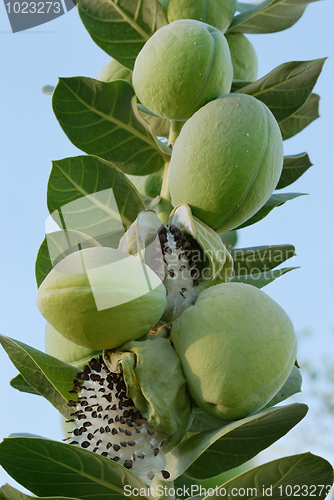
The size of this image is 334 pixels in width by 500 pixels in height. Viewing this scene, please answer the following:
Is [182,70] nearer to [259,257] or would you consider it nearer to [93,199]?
[93,199]

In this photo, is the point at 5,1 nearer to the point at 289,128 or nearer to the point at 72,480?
the point at 289,128

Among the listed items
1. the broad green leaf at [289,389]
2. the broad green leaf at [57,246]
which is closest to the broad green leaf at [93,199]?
the broad green leaf at [57,246]

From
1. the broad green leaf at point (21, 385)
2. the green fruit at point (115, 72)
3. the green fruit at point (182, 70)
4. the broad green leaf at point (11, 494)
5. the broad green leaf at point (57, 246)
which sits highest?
the green fruit at point (182, 70)

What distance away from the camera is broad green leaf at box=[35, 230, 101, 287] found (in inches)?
61.2

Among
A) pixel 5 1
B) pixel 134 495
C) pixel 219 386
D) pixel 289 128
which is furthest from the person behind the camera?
pixel 5 1

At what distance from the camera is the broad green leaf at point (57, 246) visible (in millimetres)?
1556

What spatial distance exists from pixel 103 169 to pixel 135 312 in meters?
0.56

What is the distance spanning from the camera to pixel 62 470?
1223 mm

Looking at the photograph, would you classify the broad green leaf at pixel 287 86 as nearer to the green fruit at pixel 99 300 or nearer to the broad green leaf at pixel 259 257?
the broad green leaf at pixel 259 257

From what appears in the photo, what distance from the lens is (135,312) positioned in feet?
3.88

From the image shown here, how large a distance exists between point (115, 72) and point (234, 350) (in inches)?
51.7

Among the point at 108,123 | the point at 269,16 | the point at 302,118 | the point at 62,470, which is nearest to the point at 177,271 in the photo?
the point at 62,470

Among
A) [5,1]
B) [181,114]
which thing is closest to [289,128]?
[181,114]

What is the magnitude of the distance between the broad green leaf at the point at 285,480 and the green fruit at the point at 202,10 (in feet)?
4.47
